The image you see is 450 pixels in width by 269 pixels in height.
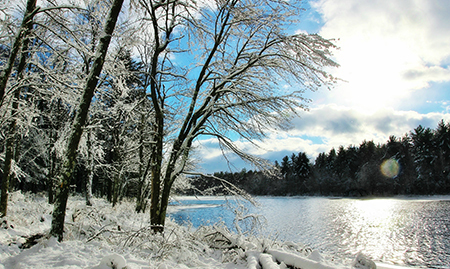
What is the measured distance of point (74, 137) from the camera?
428 cm

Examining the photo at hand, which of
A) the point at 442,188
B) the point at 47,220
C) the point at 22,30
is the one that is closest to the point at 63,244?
the point at 22,30

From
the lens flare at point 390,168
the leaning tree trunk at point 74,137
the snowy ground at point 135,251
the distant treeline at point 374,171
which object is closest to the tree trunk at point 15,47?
the leaning tree trunk at point 74,137

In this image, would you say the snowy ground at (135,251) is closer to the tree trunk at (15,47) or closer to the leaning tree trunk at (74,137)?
the leaning tree trunk at (74,137)

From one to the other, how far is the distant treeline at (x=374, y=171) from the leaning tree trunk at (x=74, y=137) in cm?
2530

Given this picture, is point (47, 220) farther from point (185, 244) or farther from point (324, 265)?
point (324, 265)

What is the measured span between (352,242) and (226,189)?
28.4 feet

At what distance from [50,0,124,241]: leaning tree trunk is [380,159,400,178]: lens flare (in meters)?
57.1

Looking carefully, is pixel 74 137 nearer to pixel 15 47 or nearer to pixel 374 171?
pixel 15 47

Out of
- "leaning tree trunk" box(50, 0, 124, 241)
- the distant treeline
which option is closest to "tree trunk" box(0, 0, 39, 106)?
"leaning tree trunk" box(50, 0, 124, 241)

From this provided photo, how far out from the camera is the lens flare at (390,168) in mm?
48469

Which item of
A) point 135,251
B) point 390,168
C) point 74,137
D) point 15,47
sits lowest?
point 135,251

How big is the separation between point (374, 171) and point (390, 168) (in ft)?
11.9

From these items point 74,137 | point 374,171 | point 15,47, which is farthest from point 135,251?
point 374,171

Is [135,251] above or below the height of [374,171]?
below
